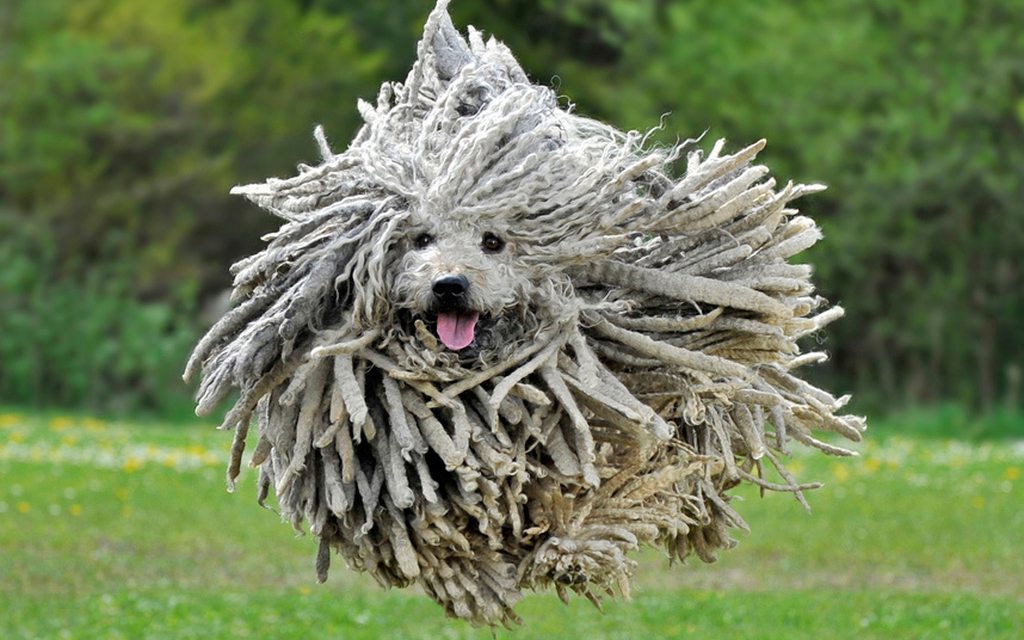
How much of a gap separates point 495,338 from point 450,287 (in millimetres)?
Result: 235

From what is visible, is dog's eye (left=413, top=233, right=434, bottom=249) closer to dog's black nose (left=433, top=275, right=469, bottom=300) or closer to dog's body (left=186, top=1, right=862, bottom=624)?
dog's body (left=186, top=1, right=862, bottom=624)

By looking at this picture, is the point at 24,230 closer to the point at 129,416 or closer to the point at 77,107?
the point at 77,107

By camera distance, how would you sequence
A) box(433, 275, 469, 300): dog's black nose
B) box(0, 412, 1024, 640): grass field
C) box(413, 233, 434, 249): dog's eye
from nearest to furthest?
1. box(433, 275, 469, 300): dog's black nose
2. box(413, 233, 434, 249): dog's eye
3. box(0, 412, 1024, 640): grass field

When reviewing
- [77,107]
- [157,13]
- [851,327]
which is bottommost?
[851,327]

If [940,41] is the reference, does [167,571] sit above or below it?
below

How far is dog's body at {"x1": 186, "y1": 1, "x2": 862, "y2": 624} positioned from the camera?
14.0ft

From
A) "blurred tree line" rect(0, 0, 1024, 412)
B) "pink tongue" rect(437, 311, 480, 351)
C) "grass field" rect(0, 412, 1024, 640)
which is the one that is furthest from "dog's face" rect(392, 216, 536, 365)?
"blurred tree line" rect(0, 0, 1024, 412)

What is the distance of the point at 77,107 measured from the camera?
19.1m

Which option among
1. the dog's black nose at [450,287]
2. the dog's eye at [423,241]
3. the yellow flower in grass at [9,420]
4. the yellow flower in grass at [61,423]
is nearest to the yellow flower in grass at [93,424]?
the yellow flower in grass at [61,423]

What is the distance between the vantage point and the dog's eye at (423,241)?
4.34 metres

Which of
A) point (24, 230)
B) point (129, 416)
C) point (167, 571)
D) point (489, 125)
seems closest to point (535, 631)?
point (167, 571)

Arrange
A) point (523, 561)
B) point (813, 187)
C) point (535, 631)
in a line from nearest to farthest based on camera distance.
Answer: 1. point (523, 561)
2. point (813, 187)
3. point (535, 631)

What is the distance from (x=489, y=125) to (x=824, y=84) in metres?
14.2

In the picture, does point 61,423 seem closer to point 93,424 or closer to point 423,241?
point 93,424
